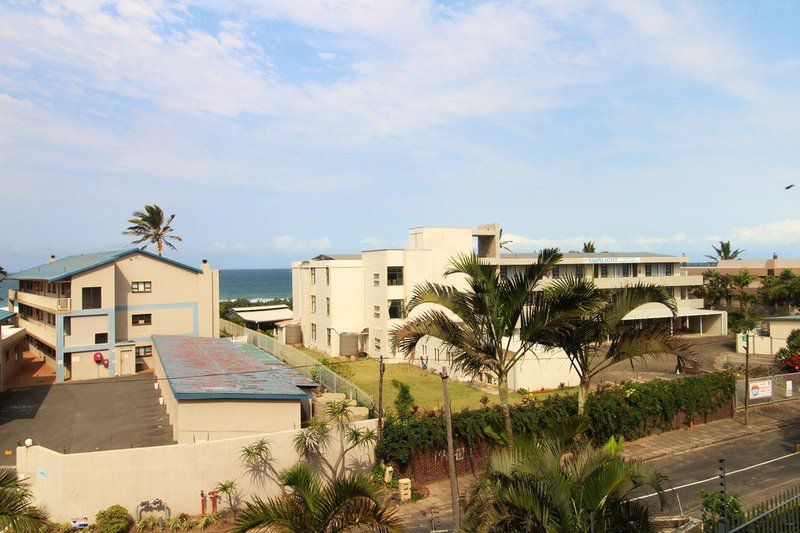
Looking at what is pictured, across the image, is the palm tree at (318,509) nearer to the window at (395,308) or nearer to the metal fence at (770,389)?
the metal fence at (770,389)

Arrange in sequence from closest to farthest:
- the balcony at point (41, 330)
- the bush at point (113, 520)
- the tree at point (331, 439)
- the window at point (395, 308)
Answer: the bush at point (113, 520)
the tree at point (331, 439)
the balcony at point (41, 330)
the window at point (395, 308)

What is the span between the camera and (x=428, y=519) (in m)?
15.7

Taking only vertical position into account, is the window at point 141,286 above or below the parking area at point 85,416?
above

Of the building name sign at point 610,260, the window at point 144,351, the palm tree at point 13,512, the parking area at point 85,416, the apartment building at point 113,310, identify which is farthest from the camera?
the building name sign at point 610,260

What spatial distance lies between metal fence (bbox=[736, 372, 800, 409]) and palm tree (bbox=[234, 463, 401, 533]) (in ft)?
78.1

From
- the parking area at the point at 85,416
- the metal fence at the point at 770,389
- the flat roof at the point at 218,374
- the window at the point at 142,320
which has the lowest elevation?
the parking area at the point at 85,416

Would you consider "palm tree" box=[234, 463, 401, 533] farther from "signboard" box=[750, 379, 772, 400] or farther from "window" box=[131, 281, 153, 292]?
"window" box=[131, 281, 153, 292]

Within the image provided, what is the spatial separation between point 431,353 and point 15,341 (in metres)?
26.6

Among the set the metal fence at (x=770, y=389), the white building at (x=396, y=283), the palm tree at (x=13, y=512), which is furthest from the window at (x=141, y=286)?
the metal fence at (x=770, y=389)

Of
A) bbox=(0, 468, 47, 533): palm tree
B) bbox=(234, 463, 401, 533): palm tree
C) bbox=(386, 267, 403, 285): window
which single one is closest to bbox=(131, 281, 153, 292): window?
bbox=(386, 267, 403, 285): window

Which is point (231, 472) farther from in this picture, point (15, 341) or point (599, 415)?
point (15, 341)

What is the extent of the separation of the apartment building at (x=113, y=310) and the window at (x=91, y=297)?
0.05 meters

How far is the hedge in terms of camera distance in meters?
17.9

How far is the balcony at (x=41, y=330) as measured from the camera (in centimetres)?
3528
